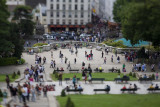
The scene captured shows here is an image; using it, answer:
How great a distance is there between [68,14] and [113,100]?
→ 3089 inches

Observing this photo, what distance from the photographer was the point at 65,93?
3272 cm

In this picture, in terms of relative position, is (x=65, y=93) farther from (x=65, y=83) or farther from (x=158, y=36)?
(x=158, y=36)

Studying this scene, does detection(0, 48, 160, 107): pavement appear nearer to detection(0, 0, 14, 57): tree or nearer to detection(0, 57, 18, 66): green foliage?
detection(0, 57, 18, 66): green foliage

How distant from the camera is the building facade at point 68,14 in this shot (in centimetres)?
10469

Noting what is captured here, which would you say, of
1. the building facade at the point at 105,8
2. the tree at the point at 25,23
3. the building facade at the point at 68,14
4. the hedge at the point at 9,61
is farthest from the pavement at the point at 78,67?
the building facade at the point at 105,8

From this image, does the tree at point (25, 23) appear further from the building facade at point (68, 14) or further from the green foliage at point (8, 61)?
the green foliage at point (8, 61)

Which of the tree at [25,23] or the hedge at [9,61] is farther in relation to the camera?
the tree at [25,23]

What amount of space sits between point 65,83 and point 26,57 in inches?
856

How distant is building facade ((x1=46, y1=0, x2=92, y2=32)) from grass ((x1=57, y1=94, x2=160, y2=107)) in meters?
75.3

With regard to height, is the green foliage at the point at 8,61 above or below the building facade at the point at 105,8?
below

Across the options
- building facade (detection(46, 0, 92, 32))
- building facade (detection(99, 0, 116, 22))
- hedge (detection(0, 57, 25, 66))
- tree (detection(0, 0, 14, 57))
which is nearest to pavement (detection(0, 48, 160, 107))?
hedge (detection(0, 57, 25, 66))

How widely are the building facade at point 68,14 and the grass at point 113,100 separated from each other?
7535 centimetres

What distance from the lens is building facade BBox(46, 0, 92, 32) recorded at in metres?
105

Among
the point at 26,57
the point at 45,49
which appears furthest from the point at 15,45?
the point at 45,49
